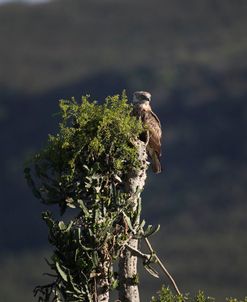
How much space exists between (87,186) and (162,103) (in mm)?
127355

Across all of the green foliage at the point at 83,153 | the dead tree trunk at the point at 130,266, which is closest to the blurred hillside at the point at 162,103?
the dead tree trunk at the point at 130,266

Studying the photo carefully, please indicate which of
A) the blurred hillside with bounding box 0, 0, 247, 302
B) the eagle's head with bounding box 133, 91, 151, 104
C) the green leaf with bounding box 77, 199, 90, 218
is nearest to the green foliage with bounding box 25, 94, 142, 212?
the green leaf with bounding box 77, 199, 90, 218

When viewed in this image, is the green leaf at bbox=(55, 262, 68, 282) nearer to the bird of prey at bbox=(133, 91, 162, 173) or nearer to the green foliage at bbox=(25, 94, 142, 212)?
the green foliage at bbox=(25, 94, 142, 212)

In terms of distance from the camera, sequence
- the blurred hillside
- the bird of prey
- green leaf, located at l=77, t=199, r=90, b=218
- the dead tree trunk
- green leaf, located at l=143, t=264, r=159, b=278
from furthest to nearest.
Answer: the blurred hillside, the bird of prey, the dead tree trunk, green leaf, located at l=143, t=264, r=159, b=278, green leaf, located at l=77, t=199, r=90, b=218

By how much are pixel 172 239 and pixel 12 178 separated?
1103 inches

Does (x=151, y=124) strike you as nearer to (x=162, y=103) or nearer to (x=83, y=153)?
(x=83, y=153)

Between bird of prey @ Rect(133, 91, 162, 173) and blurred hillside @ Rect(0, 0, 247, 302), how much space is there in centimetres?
6546

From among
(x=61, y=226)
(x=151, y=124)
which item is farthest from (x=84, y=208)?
(x=151, y=124)

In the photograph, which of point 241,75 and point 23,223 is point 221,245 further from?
point 241,75

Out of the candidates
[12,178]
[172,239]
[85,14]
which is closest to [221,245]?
[172,239]

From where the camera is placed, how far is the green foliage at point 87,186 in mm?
13062

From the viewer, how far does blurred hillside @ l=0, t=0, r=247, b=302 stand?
105 m

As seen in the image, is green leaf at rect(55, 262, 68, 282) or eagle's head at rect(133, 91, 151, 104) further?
eagle's head at rect(133, 91, 151, 104)

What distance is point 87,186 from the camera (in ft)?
43.7
